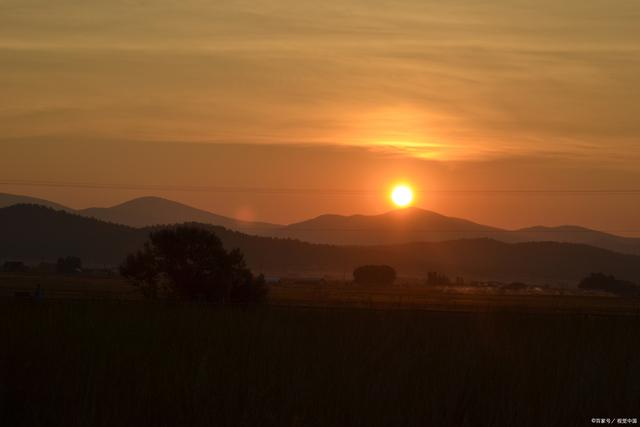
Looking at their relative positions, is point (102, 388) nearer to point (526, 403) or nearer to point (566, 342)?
point (526, 403)

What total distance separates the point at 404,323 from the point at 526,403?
604 cm

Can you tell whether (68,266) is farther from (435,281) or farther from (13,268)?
(435,281)

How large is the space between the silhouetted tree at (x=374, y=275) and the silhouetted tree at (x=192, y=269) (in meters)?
83.4

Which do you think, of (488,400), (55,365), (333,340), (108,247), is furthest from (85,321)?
(108,247)

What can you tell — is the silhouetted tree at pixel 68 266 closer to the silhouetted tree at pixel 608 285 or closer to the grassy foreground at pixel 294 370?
the silhouetted tree at pixel 608 285

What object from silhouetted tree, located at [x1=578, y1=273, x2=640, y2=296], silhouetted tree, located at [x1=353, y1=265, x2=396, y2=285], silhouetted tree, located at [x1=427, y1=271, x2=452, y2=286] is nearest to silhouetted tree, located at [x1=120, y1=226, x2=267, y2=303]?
silhouetted tree, located at [x1=353, y1=265, x2=396, y2=285]

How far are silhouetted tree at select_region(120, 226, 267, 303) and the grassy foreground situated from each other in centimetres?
2461

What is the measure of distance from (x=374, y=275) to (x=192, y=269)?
87.8 meters

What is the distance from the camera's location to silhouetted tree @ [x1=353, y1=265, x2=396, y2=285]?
5157 inches

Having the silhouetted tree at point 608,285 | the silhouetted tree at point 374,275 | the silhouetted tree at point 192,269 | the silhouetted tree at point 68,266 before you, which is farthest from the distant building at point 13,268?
the silhouetted tree at point 192,269

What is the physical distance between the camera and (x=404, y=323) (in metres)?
19.7

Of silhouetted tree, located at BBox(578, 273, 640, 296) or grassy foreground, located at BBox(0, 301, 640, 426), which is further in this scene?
silhouetted tree, located at BBox(578, 273, 640, 296)

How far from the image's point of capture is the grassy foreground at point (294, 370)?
13.0m

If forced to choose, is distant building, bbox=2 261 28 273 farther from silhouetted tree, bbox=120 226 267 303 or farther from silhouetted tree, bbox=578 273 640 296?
silhouetted tree, bbox=120 226 267 303
